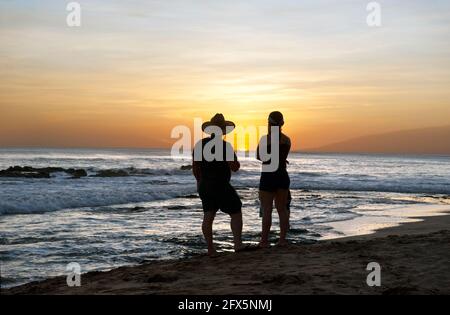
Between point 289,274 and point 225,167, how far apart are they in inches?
67.9

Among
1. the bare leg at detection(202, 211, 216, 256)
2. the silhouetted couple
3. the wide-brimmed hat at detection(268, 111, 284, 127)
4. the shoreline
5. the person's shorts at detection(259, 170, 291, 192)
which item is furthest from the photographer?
the person's shorts at detection(259, 170, 291, 192)

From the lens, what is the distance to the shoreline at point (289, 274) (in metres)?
4.83

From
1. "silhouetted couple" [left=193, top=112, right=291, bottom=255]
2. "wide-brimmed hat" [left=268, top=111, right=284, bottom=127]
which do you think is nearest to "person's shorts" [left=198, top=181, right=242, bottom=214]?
"silhouetted couple" [left=193, top=112, right=291, bottom=255]

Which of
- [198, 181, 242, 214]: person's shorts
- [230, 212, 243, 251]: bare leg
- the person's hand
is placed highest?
the person's hand

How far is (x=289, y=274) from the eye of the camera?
5.36 metres

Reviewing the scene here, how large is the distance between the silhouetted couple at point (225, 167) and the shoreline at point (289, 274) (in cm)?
57

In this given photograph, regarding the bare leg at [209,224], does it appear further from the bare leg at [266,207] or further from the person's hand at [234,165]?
the bare leg at [266,207]

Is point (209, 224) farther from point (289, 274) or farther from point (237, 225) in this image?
point (289, 274)

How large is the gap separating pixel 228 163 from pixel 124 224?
6.04 metres

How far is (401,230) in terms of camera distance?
11.4 meters

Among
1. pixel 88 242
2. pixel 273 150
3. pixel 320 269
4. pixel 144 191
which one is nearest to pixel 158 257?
pixel 88 242

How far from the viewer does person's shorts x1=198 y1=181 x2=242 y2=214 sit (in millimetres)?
6523

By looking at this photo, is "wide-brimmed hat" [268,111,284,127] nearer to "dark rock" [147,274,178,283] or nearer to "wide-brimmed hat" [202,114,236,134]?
"wide-brimmed hat" [202,114,236,134]

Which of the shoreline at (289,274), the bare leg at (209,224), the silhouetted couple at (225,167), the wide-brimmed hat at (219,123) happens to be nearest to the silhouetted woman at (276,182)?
the silhouetted couple at (225,167)
